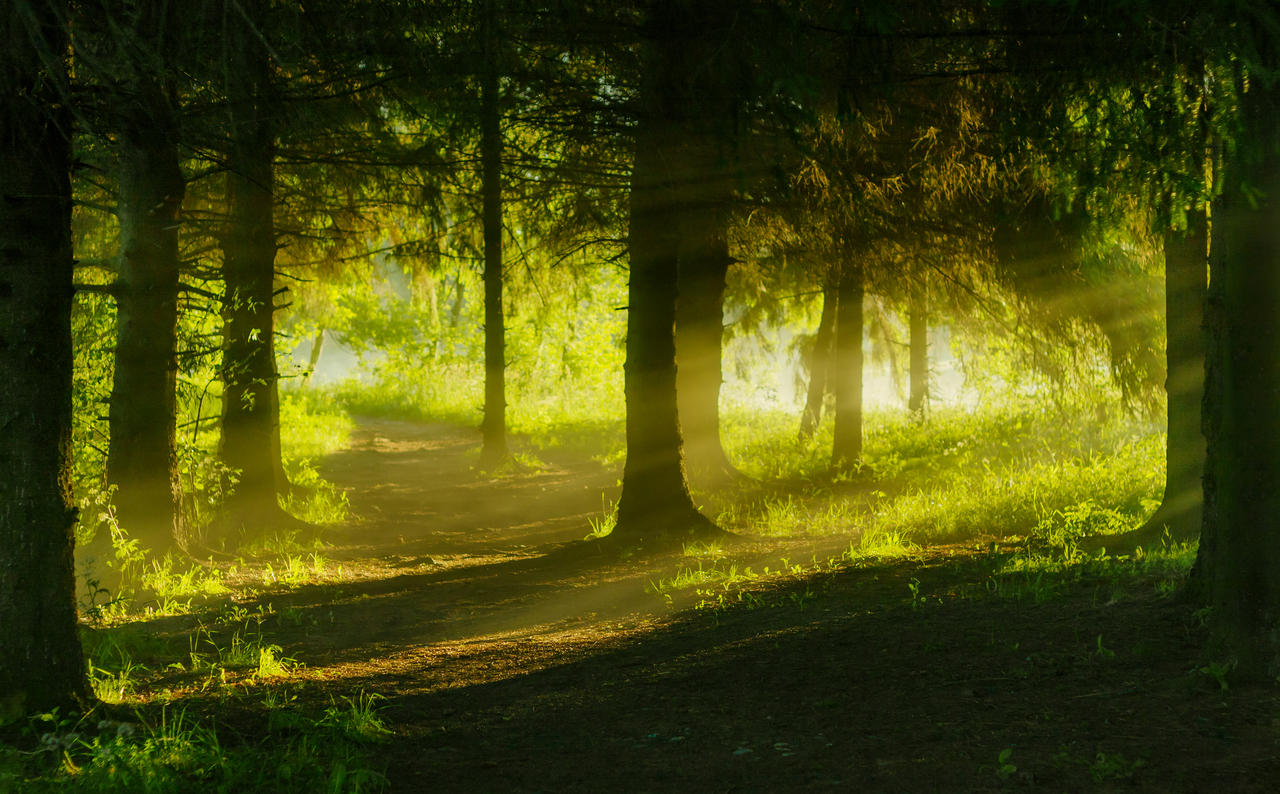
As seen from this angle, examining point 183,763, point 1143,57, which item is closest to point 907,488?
point 1143,57

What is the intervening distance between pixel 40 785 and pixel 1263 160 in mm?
5511

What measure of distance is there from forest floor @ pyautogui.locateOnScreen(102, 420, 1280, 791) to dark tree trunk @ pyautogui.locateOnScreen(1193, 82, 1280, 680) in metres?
0.26

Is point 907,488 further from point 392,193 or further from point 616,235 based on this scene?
point 392,193

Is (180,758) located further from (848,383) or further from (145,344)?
(848,383)

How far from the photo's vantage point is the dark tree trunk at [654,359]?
31.2ft

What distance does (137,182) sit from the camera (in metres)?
8.27

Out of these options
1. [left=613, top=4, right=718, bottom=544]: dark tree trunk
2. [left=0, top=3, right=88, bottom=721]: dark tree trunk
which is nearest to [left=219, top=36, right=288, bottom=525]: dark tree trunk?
[left=613, top=4, right=718, bottom=544]: dark tree trunk

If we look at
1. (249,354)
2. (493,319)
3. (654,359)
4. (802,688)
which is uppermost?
(493,319)

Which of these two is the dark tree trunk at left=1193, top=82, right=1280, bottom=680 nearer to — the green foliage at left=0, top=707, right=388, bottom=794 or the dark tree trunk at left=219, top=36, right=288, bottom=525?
the green foliage at left=0, top=707, right=388, bottom=794

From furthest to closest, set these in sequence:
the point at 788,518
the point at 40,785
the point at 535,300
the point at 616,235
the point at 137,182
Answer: the point at 535,300
the point at 616,235
the point at 788,518
the point at 137,182
the point at 40,785

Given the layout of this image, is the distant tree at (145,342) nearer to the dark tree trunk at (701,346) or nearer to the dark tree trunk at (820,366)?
the dark tree trunk at (701,346)

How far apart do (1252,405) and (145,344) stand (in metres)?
8.31

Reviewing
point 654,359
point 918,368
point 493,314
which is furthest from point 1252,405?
point 918,368

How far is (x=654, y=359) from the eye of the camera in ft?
31.8
